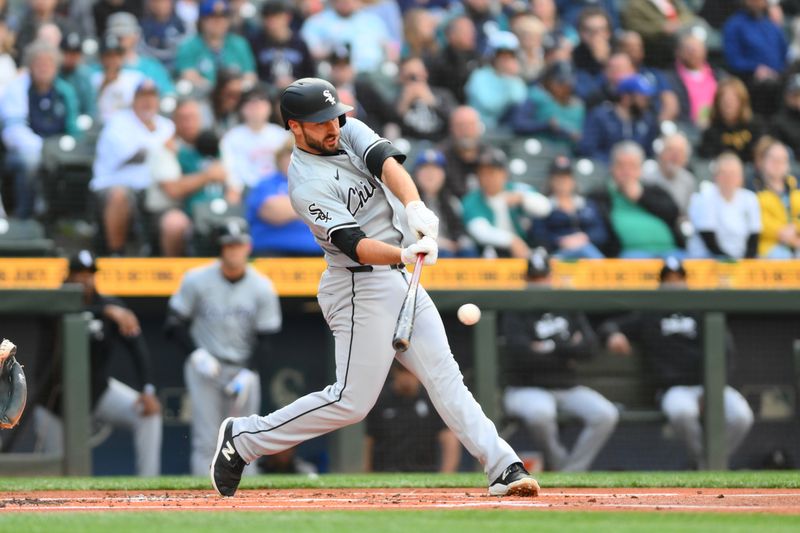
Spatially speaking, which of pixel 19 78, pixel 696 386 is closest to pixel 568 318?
pixel 696 386

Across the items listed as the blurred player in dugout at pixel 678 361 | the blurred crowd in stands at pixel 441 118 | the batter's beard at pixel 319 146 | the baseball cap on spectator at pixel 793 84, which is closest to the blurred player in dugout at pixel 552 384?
the blurred player in dugout at pixel 678 361

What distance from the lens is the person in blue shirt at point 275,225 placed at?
30.5 ft

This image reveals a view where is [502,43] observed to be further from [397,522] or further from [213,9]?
[397,522]

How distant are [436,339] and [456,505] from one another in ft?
2.21

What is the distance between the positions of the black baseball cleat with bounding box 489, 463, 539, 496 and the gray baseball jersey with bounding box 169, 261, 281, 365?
3403 millimetres

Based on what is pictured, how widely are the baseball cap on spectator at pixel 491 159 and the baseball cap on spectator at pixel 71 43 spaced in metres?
2.99

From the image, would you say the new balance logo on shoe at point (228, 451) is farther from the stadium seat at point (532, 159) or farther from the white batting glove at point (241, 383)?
the stadium seat at point (532, 159)

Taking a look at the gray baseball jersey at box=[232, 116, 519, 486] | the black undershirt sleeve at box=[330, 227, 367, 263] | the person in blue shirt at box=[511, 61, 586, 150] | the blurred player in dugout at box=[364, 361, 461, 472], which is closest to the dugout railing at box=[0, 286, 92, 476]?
the blurred player in dugout at box=[364, 361, 461, 472]

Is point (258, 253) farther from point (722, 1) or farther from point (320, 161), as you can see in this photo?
point (722, 1)

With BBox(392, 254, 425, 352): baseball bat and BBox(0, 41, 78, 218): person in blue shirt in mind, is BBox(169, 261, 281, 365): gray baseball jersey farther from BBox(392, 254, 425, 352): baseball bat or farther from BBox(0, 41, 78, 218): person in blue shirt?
BBox(392, 254, 425, 352): baseball bat

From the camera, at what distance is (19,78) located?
993 cm

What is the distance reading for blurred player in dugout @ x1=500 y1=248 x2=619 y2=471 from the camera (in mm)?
8789

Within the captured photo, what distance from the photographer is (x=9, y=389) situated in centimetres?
609

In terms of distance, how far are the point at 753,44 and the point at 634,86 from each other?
1.62m
